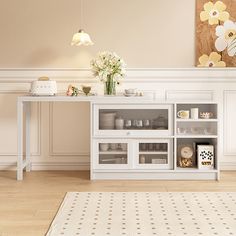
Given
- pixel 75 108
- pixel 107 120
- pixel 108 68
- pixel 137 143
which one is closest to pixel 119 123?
pixel 107 120

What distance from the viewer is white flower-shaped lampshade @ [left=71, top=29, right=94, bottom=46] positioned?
491 cm

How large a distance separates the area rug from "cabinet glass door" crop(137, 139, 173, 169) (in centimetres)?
65

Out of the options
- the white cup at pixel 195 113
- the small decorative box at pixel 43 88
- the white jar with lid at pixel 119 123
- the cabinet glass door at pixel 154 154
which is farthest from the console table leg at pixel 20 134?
the white cup at pixel 195 113

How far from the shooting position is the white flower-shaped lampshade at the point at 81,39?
4.91m

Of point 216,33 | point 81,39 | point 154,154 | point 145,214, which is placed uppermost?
point 216,33

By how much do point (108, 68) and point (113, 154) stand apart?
825 millimetres

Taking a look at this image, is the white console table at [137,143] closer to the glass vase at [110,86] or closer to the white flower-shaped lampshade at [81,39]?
the glass vase at [110,86]

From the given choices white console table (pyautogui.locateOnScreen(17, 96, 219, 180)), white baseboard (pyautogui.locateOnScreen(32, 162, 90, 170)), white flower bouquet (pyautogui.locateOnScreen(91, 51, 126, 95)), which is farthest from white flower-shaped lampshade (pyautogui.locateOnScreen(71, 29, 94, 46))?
white baseboard (pyautogui.locateOnScreen(32, 162, 90, 170))

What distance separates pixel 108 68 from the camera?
15.9 ft

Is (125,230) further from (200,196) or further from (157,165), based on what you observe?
(157,165)

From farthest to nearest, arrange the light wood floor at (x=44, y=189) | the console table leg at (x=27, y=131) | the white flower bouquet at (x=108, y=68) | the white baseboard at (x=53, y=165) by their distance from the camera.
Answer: the white baseboard at (x=53, y=165) → the console table leg at (x=27, y=131) → the white flower bouquet at (x=108, y=68) → the light wood floor at (x=44, y=189)

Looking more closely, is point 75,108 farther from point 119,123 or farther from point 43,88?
point 119,123

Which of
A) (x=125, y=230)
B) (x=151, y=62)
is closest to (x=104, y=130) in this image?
(x=151, y=62)

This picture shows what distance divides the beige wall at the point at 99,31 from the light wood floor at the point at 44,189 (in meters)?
1.20
